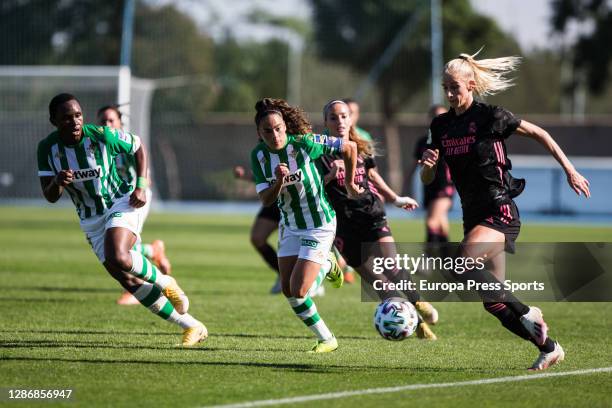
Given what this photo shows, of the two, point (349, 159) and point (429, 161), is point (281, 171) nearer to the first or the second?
point (349, 159)

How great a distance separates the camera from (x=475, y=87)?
7277 millimetres

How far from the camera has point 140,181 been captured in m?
8.05

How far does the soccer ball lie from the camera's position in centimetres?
762

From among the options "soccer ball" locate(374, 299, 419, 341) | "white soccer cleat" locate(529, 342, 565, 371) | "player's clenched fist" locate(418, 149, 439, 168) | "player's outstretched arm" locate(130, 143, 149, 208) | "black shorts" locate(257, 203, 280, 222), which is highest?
"player's clenched fist" locate(418, 149, 439, 168)

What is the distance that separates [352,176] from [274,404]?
8.07 ft

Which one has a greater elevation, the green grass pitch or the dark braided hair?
the dark braided hair

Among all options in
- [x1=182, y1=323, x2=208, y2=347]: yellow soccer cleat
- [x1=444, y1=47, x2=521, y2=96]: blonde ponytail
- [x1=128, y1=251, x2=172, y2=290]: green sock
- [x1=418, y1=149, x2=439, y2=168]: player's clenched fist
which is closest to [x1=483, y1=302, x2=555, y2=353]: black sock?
[x1=418, y1=149, x2=439, y2=168]: player's clenched fist

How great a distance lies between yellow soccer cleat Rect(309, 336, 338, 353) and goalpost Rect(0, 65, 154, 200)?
847 inches

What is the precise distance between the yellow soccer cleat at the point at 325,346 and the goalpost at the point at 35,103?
2151cm

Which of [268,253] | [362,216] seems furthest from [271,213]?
[362,216]

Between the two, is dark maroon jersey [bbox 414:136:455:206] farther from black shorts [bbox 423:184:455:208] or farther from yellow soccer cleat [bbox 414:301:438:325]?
yellow soccer cleat [bbox 414:301:438:325]

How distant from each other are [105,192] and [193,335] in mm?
1386

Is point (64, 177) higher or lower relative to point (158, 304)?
higher

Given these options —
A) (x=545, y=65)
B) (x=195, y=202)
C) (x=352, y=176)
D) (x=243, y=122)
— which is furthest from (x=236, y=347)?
(x=545, y=65)
